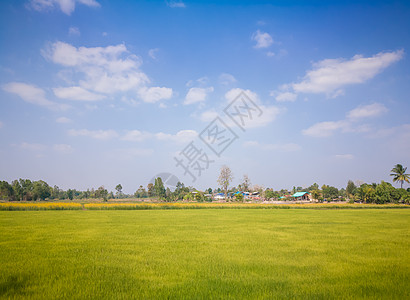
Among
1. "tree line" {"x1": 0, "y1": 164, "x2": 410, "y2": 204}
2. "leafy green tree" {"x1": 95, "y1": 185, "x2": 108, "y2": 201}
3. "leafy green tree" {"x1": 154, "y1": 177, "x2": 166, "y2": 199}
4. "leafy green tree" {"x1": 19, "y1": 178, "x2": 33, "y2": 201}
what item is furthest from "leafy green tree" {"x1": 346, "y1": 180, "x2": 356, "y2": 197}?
"leafy green tree" {"x1": 19, "y1": 178, "x2": 33, "y2": 201}

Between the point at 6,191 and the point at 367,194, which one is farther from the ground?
the point at 6,191

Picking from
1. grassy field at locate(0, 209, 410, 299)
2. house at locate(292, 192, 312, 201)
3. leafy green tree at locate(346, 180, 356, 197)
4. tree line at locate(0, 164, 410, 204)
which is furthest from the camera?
house at locate(292, 192, 312, 201)

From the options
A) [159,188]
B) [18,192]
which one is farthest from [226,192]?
[18,192]

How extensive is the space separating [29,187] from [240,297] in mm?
120897

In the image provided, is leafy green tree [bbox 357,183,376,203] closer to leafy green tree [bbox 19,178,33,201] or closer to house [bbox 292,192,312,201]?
house [bbox 292,192,312,201]

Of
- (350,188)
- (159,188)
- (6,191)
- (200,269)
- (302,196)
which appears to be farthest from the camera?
(302,196)

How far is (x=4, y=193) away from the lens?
294ft

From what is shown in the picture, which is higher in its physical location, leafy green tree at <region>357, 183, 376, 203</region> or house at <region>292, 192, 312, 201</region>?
leafy green tree at <region>357, 183, 376, 203</region>

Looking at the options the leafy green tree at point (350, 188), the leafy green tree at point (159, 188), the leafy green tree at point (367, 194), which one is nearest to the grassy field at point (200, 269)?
the leafy green tree at point (367, 194)

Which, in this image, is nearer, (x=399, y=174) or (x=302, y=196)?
(x=399, y=174)

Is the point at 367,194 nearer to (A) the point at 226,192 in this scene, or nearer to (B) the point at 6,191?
(A) the point at 226,192

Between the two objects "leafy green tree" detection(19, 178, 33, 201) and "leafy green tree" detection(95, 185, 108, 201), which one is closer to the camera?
"leafy green tree" detection(19, 178, 33, 201)

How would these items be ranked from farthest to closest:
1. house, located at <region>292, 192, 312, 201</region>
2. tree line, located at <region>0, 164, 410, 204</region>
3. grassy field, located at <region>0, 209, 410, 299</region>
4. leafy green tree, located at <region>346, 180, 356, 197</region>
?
house, located at <region>292, 192, 312, 201</region> → leafy green tree, located at <region>346, 180, 356, 197</region> → tree line, located at <region>0, 164, 410, 204</region> → grassy field, located at <region>0, 209, 410, 299</region>

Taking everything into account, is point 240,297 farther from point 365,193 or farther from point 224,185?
point 224,185
